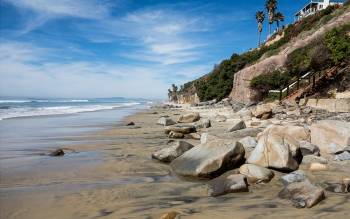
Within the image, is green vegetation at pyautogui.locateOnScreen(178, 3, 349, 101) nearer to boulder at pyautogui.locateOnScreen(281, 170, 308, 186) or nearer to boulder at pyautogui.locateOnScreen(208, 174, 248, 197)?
boulder at pyautogui.locateOnScreen(281, 170, 308, 186)

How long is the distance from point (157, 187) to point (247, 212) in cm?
214

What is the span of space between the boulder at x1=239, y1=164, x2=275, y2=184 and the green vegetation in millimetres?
19374

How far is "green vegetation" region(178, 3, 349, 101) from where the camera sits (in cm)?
2462

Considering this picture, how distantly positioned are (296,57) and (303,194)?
98.2 ft

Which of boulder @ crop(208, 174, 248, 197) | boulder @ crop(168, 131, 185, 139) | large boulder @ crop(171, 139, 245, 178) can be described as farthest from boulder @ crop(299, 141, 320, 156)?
boulder @ crop(168, 131, 185, 139)

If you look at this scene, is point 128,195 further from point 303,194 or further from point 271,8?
point 271,8

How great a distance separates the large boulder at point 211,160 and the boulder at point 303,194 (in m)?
1.72

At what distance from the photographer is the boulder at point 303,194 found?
5.51m

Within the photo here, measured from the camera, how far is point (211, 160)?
7621mm

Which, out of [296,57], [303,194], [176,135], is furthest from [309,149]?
[296,57]

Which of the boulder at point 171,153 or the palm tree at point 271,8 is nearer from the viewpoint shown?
the boulder at point 171,153

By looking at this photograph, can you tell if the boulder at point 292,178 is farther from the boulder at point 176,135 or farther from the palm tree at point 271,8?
the palm tree at point 271,8

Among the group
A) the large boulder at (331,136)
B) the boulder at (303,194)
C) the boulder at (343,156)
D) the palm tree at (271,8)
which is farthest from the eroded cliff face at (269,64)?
the palm tree at (271,8)

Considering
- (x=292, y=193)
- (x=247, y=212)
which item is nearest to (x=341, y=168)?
(x=292, y=193)
